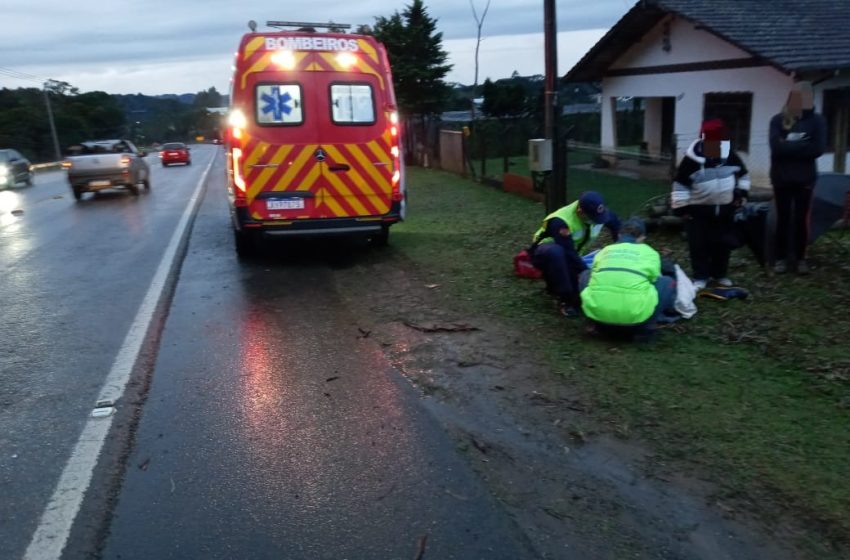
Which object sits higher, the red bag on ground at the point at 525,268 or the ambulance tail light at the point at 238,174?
the ambulance tail light at the point at 238,174

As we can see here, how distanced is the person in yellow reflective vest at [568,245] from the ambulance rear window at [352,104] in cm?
359

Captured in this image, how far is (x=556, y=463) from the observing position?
4129 mm

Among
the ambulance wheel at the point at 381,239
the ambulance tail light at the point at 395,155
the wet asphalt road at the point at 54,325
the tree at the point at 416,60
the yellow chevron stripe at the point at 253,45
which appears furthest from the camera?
the tree at the point at 416,60

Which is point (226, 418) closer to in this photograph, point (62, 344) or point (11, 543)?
point (11, 543)

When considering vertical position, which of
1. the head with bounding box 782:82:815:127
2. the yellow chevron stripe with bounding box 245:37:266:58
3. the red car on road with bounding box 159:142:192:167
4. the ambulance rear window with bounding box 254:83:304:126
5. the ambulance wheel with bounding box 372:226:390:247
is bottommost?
the red car on road with bounding box 159:142:192:167

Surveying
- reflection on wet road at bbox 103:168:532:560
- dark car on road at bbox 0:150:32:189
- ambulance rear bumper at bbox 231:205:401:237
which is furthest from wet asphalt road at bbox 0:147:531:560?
→ dark car on road at bbox 0:150:32:189

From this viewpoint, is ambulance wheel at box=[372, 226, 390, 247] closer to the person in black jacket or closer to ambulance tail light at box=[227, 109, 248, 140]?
ambulance tail light at box=[227, 109, 248, 140]

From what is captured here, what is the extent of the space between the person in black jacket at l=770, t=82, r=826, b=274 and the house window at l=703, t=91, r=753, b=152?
1077 cm

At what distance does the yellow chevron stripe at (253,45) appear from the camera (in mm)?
9219

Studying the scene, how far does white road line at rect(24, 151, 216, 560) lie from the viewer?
3.47 m

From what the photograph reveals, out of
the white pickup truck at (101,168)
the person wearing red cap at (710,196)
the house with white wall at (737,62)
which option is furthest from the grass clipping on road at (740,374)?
the white pickup truck at (101,168)

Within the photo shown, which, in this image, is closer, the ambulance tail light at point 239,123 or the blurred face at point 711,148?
the blurred face at point 711,148

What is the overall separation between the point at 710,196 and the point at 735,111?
12676 millimetres

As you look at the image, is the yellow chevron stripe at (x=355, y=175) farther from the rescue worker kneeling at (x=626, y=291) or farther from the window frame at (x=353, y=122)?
the rescue worker kneeling at (x=626, y=291)
